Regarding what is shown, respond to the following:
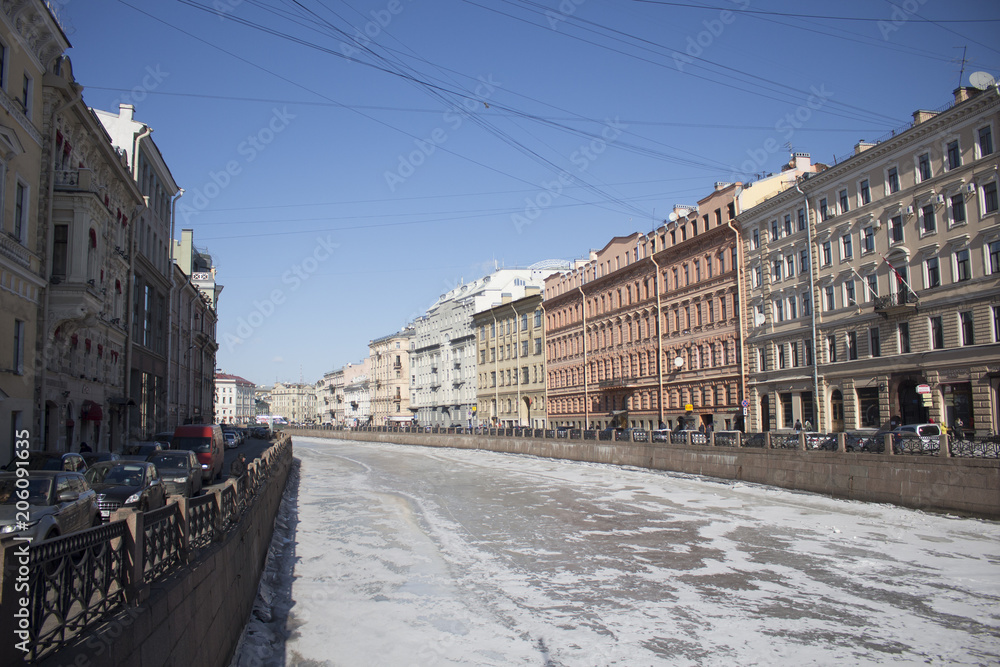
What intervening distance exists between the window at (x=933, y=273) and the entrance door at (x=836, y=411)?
26.6ft

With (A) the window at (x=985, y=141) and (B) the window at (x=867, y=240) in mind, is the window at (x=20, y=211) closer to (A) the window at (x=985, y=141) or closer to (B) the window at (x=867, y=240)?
(A) the window at (x=985, y=141)

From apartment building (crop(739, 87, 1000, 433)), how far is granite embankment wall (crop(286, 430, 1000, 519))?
6381mm

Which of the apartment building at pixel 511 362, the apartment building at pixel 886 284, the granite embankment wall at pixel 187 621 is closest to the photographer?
the granite embankment wall at pixel 187 621

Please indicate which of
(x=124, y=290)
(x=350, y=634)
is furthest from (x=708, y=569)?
(x=124, y=290)

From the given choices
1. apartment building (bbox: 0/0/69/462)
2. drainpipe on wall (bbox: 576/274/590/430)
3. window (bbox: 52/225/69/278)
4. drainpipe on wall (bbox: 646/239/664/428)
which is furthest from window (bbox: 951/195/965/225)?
drainpipe on wall (bbox: 576/274/590/430)

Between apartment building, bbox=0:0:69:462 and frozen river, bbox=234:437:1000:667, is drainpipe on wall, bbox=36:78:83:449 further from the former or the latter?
frozen river, bbox=234:437:1000:667

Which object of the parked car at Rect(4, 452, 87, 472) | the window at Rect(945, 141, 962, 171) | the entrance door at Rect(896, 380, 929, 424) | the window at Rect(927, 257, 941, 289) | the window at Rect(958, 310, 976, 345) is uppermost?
the window at Rect(945, 141, 962, 171)

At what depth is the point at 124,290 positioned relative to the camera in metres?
39.1

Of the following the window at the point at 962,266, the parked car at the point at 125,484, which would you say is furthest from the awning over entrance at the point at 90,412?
the window at the point at 962,266

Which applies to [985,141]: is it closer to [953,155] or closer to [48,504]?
[953,155]

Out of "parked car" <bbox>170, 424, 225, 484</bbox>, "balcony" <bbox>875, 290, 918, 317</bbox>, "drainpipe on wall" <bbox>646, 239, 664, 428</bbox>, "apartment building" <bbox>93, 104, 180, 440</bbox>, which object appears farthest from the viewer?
"drainpipe on wall" <bbox>646, 239, 664, 428</bbox>

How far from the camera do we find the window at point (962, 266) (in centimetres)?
3275

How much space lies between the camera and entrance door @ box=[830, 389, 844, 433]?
132 ft

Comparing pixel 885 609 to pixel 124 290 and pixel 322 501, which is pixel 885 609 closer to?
pixel 322 501
